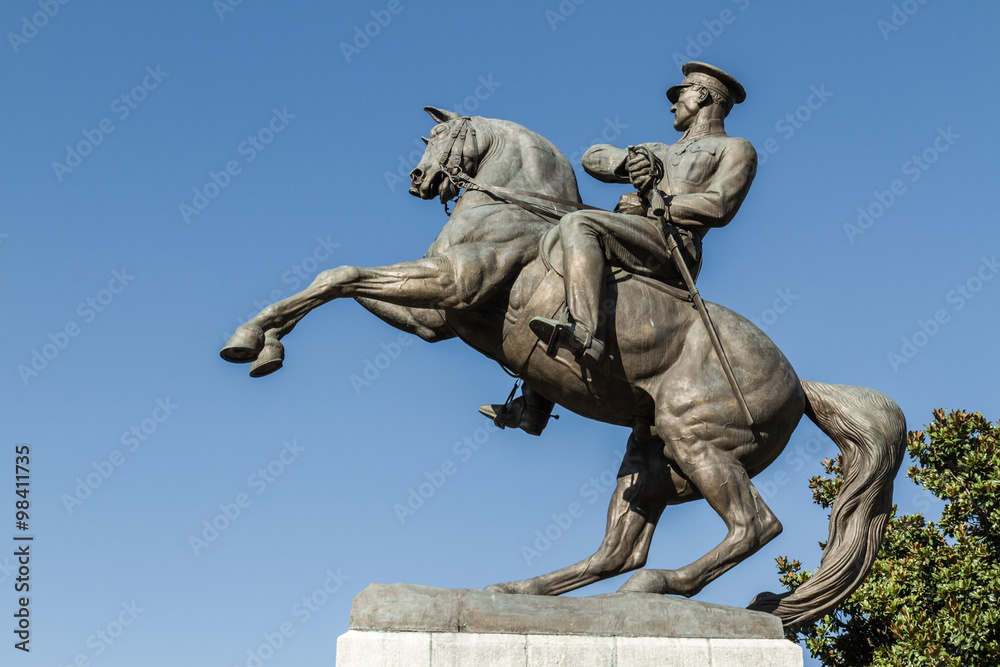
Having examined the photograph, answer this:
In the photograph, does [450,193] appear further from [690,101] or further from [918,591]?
[918,591]

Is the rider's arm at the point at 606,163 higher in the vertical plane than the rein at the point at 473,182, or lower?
higher

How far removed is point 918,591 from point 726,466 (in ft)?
24.8

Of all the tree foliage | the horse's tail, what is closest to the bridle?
the horse's tail

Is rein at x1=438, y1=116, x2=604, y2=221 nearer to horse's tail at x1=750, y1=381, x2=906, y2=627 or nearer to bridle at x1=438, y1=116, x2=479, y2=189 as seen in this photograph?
bridle at x1=438, y1=116, x2=479, y2=189

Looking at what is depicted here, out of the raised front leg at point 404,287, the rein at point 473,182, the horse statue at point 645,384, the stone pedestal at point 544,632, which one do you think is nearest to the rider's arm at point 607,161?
the rein at point 473,182

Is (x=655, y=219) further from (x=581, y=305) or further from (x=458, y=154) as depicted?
(x=458, y=154)

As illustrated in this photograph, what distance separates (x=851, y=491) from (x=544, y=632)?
92.3 inches

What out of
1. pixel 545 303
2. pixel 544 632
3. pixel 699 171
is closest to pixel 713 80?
pixel 699 171

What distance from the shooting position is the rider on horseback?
682 centimetres

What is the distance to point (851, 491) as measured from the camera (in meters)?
7.18

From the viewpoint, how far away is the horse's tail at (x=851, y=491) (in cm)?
695

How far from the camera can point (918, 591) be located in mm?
13227

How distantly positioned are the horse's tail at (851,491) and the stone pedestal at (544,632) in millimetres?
729

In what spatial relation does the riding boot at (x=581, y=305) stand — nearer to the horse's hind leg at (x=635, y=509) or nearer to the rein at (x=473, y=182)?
the rein at (x=473, y=182)
